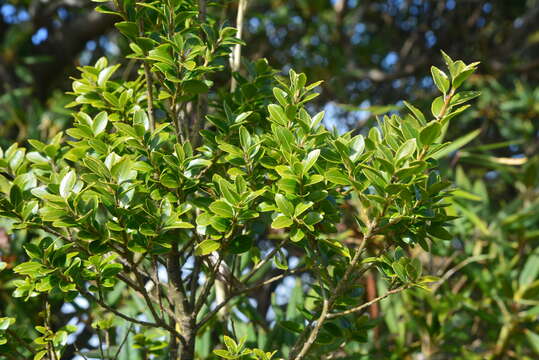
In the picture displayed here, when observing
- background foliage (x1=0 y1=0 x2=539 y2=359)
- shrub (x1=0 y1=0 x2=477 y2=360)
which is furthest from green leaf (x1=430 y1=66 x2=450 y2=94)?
background foliage (x1=0 y1=0 x2=539 y2=359)

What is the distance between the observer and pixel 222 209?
699 millimetres

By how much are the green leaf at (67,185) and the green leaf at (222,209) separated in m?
0.16

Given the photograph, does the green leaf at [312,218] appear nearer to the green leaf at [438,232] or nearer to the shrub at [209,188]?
the shrub at [209,188]

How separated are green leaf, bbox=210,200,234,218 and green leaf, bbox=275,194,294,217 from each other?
6 cm

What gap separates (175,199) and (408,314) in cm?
98

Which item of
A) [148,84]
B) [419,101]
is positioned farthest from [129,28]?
[419,101]

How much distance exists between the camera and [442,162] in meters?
1.84

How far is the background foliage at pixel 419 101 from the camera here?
1.53 m

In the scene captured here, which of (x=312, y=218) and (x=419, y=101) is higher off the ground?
(x=312, y=218)

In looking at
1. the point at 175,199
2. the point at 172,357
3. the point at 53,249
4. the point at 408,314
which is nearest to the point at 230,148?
the point at 175,199

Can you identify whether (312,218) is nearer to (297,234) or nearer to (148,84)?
(297,234)

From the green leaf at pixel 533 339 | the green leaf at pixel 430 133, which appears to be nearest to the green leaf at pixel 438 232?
the green leaf at pixel 430 133

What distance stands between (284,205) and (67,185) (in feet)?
0.81

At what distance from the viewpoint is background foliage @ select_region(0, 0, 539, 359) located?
1.53m
